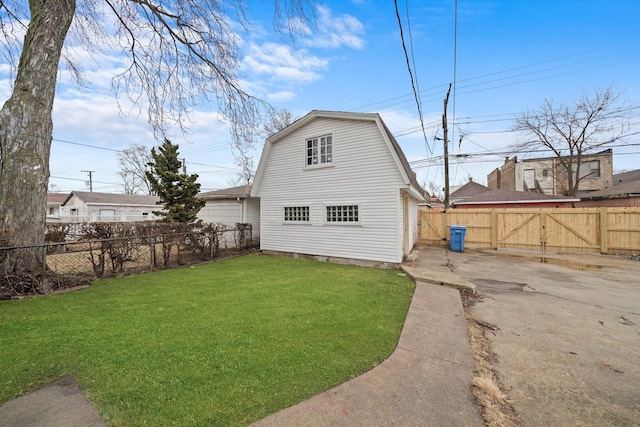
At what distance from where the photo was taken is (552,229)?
38.8 feet

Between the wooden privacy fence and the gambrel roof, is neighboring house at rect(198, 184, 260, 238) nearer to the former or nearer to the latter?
the gambrel roof

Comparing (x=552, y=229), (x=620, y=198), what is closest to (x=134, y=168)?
(x=552, y=229)

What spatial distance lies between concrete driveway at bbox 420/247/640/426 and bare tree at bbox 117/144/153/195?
41434 millimetres

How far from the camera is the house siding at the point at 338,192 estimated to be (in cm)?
836

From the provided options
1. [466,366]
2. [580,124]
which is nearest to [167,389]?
[466,366]

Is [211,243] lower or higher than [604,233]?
lower

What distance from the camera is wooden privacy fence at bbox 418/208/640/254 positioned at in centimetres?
1064

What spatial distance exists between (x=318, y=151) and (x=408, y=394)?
28.0 feet

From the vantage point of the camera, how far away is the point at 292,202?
10461 millimetres

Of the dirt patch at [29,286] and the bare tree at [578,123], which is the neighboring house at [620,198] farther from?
the dirt patch at [29,286]

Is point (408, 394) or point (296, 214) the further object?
point (296, 214)

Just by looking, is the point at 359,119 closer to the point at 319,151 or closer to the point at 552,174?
the point at 319,151

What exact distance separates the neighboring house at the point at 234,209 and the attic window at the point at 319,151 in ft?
13.8

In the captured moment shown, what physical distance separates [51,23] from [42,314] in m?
6.71
